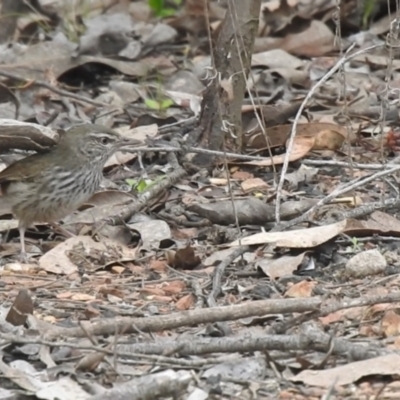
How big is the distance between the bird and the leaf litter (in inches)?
5.0

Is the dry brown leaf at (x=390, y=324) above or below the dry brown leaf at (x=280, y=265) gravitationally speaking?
above

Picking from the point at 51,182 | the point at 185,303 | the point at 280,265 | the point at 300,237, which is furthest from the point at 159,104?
the point at 185,303

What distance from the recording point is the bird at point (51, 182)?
688 centimetres

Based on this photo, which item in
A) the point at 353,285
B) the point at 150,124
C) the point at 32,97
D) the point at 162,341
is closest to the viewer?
the point at 162,341

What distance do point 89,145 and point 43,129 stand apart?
0.32m

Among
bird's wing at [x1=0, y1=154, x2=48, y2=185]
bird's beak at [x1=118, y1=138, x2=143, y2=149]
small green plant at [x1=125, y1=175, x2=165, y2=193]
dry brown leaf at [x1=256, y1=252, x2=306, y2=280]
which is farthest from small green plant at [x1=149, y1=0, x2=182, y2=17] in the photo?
dry brown leaf at [x1=256, y1=252, x2=306, y2=280]

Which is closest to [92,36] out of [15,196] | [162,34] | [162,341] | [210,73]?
[162,34]

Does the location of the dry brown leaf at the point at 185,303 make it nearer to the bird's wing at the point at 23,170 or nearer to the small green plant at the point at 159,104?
the bird's wing at the point at 23,170

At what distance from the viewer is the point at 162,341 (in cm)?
449

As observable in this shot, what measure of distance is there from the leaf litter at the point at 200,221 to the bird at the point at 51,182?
0.13 meters

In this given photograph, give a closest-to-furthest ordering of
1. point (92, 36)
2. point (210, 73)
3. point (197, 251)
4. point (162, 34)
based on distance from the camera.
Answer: point (197, 251) < point (210, 73) < point (92, 36) < point (162, 34)

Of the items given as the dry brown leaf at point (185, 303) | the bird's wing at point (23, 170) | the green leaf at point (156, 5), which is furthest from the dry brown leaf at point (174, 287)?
the green leaf at point (156, 5)

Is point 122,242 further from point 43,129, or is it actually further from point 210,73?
point 210,73

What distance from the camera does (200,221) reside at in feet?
22.0
